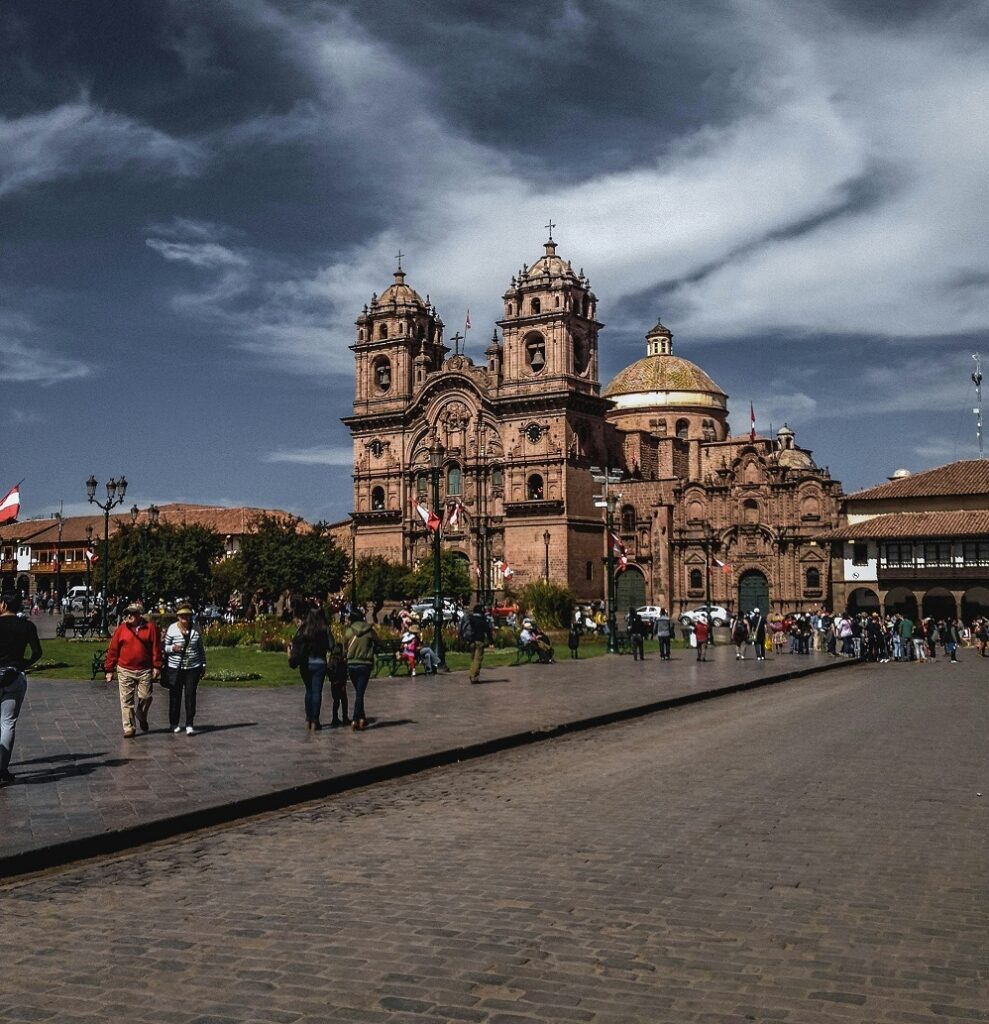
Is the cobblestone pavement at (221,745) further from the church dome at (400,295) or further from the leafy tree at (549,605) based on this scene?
the church dome at (400,295)

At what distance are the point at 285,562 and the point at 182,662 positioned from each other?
44927 mm

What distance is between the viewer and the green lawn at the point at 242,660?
2378 cm

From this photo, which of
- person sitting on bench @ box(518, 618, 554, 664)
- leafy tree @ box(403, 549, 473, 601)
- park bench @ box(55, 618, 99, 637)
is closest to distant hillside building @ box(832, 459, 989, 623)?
leafy tree @ box(403, 549, 473, 601)

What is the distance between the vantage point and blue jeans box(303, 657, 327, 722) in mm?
14141

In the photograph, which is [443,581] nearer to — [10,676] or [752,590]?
[752,590]

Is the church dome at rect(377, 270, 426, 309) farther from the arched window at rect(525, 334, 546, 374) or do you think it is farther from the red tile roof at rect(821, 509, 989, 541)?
the red tile roof at rect(821, 509, 989, 541)

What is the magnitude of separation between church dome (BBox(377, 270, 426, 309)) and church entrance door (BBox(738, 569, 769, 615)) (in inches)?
1107

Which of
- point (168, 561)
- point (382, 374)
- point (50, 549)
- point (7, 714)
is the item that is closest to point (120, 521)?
point (50, 549)

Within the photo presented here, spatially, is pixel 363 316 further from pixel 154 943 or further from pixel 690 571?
pixel 154 943

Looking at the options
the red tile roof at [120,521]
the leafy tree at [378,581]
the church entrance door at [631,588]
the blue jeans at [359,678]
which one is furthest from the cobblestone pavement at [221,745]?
the red tile roof at [120,521]

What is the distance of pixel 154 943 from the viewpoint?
5730 mm

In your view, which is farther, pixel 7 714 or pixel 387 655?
pixel 387 655

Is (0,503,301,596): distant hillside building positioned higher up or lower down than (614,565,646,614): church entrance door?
higher up

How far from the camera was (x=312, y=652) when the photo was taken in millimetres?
14227
